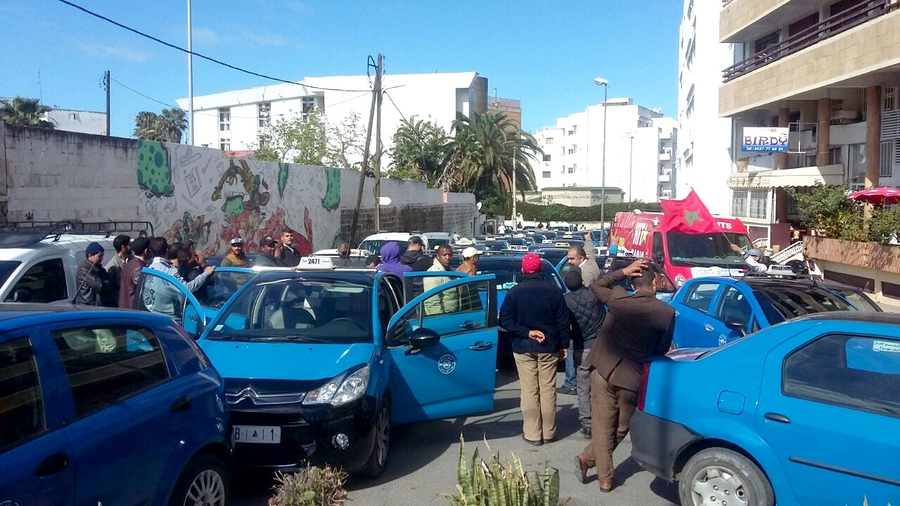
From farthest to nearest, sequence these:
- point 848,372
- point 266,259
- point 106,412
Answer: point 266,259
point 848,372
point 106,412

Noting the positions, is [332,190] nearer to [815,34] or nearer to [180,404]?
[815,34]

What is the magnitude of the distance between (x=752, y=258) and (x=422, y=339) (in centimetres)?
1049

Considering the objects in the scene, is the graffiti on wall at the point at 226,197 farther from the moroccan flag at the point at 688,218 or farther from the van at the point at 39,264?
the moroccan flag at the point at 688,218

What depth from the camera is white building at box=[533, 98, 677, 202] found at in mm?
87375

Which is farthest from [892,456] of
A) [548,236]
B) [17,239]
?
[548,236]

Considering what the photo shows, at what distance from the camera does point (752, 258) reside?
1520 cm

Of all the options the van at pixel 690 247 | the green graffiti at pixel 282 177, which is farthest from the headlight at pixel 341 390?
the green graffiti at pixel 282 177

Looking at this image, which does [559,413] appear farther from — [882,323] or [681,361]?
[882,323]

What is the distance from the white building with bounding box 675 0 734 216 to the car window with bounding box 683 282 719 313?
81.6ft

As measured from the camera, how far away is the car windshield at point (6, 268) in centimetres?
797

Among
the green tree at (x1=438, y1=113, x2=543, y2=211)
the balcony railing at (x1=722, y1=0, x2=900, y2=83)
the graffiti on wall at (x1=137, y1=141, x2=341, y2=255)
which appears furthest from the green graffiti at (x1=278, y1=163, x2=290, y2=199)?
the green tree at (x1=438, y1=113, x2=543, y2=211)

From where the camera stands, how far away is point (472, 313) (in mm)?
7629

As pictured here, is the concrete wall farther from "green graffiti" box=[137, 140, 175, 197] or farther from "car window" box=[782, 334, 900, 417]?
"car window" box=[782, 334, 900, 417]

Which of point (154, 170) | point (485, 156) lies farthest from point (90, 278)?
point (485, 156)
